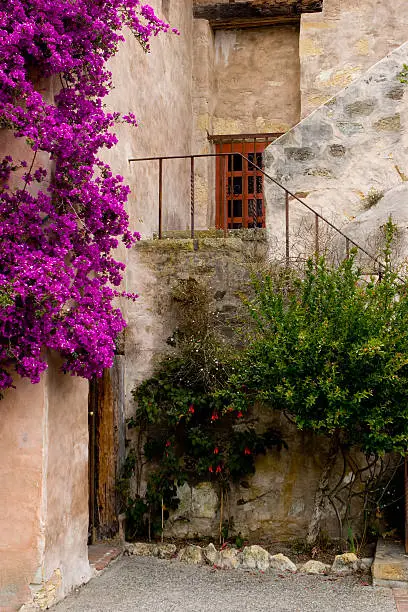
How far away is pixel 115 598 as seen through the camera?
245 inches

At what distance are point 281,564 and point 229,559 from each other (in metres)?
0.47

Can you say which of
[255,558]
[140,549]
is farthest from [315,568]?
[140,549]

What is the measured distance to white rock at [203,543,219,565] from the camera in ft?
23.9

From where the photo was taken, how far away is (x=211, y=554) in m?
7.34

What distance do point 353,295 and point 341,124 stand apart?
8.11ft

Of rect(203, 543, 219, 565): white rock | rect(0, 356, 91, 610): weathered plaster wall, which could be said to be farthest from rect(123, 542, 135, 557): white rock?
rect(0, 356, 91, 610): weathered plaster wall

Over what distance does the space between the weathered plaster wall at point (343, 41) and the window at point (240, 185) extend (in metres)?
1.01

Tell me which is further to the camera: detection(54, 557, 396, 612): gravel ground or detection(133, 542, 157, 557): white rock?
detection(133, 542, 157, 557): white rock

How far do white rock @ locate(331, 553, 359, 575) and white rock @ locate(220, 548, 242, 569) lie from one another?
Result: 88 cm

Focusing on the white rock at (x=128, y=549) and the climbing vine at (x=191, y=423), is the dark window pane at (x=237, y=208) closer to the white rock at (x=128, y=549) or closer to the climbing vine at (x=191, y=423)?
the climbing vine at (x=191, y=423)

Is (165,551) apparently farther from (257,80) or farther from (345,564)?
(257,80)

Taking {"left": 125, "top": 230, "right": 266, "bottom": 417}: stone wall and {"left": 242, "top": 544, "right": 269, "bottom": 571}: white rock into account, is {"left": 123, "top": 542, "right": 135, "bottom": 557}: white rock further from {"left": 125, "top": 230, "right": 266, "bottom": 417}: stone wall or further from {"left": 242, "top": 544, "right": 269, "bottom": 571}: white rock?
{"left": 125, "top": 230, "right": 266, "bottom": 417}: stone wall

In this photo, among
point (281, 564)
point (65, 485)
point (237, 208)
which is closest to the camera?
point (65, 485)

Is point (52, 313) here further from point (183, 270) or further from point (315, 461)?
point (315, 461)
